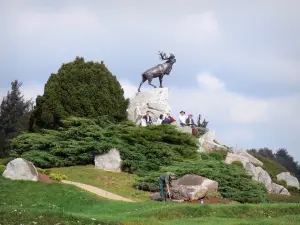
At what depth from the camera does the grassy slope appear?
16.5 metres

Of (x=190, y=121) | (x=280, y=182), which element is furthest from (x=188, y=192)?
(x=280, y=182)

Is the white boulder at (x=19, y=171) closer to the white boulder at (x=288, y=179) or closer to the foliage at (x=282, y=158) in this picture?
the white boulder at (x=288, y=179)

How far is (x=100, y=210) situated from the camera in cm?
2223

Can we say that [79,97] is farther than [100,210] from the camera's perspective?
Yes

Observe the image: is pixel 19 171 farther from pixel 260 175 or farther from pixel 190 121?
pixel 260 175

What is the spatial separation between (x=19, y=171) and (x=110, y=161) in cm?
778

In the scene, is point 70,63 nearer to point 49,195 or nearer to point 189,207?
point 49,195

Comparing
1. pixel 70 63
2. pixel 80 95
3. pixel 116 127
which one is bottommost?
pixel 116 127

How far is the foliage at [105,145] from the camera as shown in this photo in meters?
34.2

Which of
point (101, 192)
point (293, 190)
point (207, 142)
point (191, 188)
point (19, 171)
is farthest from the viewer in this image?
point (293, 190)

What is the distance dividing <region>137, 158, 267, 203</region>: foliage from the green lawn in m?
0.93

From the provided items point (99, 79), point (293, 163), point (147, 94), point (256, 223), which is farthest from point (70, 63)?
point (293, 163)

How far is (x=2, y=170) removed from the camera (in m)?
28.7

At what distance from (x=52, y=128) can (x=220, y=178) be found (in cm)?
1471
